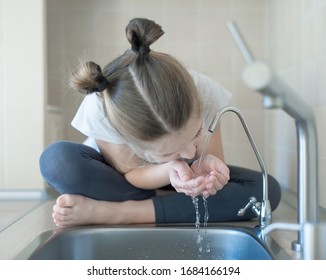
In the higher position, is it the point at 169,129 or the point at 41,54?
the point at 41,54

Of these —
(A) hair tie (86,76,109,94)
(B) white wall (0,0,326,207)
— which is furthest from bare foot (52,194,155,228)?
(B) white wall (0,0,326,207)

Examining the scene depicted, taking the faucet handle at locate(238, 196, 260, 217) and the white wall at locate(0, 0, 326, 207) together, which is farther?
the white wall at locate(0, 0, 326, 207)

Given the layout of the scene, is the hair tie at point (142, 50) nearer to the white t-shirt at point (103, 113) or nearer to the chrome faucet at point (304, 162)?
the white t-shirt at point (103, 113)

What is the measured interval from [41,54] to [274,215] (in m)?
0.96

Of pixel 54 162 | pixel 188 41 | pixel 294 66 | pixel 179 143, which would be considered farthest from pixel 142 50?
pixel 188 41

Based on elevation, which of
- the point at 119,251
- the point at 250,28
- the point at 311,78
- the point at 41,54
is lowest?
the point at 119,251

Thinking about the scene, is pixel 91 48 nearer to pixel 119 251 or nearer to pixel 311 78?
pixel 311 78

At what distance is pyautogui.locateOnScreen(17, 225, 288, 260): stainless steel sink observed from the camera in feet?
2.97

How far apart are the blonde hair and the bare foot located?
177 millimetres

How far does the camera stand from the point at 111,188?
1042 mm

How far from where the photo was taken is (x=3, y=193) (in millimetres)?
1560

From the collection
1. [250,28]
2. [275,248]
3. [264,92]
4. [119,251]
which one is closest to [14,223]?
[119,251]

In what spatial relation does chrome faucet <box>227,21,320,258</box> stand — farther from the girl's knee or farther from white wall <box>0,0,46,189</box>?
white wall <box>0,0,46,189</box>
